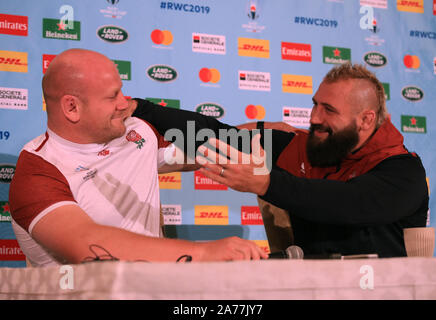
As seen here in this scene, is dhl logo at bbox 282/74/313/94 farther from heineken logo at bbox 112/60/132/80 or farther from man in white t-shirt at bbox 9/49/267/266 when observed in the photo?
man in white t-shirt at bbox 9/49/267/266

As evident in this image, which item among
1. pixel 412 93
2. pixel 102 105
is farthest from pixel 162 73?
pixel 412 93

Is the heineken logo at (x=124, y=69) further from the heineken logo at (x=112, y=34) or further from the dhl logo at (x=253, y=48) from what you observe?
the dhl logo at (x=253, y=48)

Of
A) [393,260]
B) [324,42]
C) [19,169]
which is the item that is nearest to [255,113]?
[324,42]

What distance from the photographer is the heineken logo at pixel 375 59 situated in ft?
12.3

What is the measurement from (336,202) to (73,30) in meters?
2.23

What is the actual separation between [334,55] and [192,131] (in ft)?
6.35

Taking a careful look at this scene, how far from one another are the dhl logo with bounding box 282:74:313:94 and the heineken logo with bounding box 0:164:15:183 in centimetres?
196

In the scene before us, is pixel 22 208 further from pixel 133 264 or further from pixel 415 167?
pixel 415 167

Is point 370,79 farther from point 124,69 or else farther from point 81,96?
point 124,69

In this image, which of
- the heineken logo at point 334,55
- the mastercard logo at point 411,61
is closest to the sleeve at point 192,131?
the heineken logo at point 334,55

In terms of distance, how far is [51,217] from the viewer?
145 cm

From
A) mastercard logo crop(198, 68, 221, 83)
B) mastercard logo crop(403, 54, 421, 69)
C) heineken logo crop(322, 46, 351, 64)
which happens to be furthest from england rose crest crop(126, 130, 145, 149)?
mastercard logo crop(403, 54, 421, 69)

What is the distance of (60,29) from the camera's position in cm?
308

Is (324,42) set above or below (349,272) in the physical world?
above
